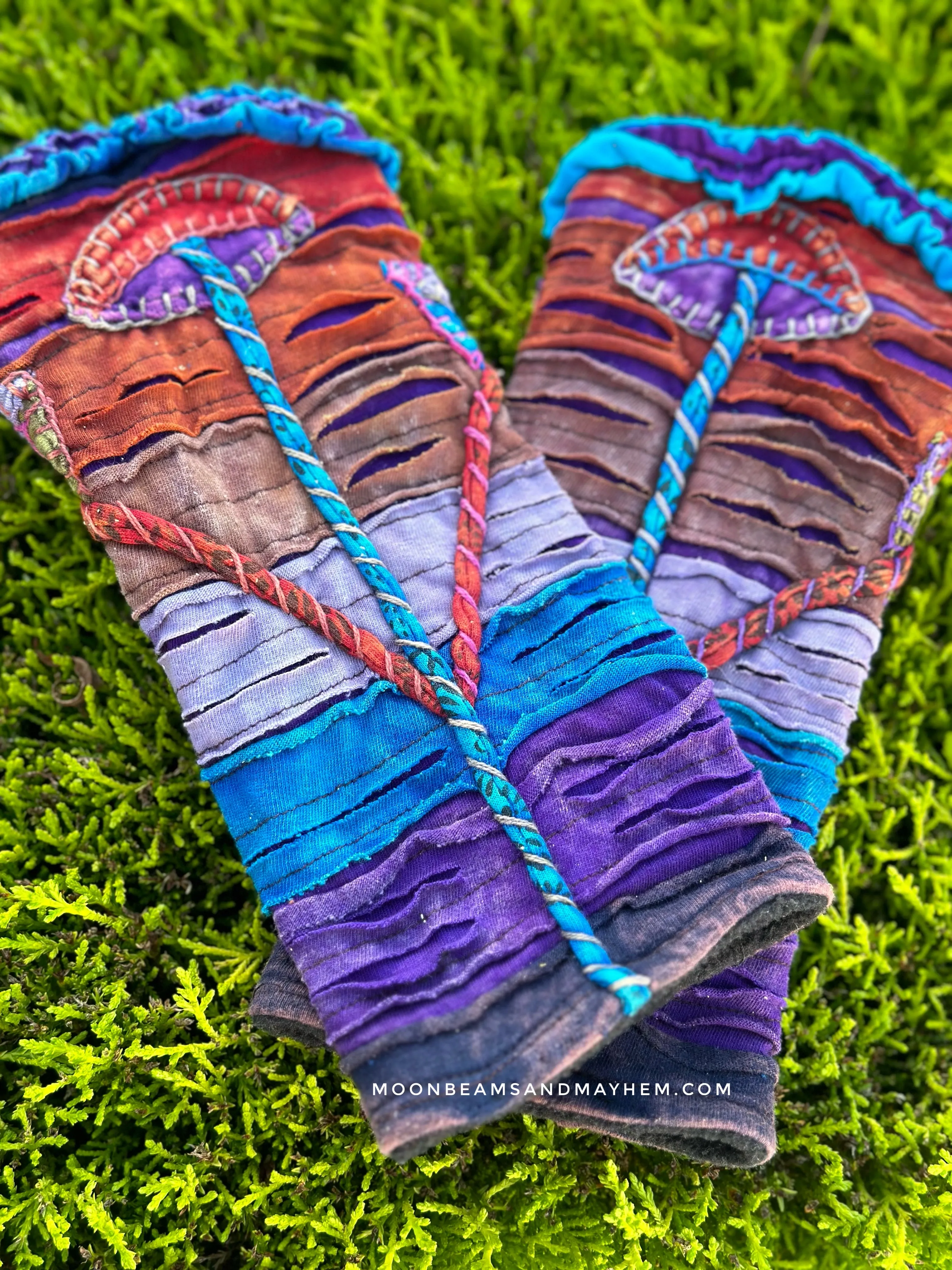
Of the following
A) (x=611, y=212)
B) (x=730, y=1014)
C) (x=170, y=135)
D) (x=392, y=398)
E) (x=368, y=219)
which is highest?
(x=170, y=135)

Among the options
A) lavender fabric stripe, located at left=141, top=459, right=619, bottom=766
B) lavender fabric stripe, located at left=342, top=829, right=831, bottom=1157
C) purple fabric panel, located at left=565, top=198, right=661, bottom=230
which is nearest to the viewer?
lavender fabric stripe, located at left=342, top=829, right=831, bottom=1157

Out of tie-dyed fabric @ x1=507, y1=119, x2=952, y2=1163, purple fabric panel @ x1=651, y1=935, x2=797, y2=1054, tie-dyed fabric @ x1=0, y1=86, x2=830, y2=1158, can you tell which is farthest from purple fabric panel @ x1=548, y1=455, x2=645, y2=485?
purple fabric panel @ x1=651, y1=935, x2=797, y2=1054

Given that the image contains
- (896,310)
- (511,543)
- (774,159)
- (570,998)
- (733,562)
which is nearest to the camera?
(570,998)

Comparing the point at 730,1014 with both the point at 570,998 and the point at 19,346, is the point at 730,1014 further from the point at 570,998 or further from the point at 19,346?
the point at 19,346

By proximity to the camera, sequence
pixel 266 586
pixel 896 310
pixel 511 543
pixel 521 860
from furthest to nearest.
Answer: pixel 896 310, pixel 511 543, pixel 266 586, pixel 521 860

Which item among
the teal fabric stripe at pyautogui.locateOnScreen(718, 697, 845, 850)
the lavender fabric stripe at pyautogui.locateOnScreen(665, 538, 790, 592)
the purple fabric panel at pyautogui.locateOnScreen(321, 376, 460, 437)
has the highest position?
the purple fabric panel at pyautogui.locateOnScreen(321, 376, 460, 437)

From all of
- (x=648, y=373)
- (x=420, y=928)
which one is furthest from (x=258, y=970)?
(x=648, y=373)

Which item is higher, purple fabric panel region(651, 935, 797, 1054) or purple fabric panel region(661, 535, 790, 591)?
purple fabric panel region(661, 535, 790, 591)

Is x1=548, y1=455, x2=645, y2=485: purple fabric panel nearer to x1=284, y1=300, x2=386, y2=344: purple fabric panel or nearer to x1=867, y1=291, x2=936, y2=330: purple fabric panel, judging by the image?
x1=284, y1=300, x2=386, y2=344: purple fabric panel

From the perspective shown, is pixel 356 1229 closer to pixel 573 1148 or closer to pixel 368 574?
pixel 573 1148
